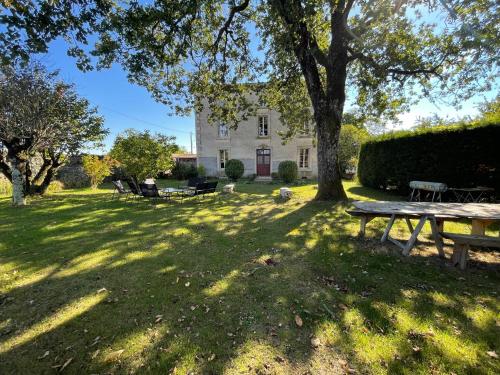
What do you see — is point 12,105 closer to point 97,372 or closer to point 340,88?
point 97,372

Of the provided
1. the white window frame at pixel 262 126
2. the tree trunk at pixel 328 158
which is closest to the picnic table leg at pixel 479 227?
the tree trunk at pixel 328 158

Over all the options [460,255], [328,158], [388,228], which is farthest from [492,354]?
[328,158]

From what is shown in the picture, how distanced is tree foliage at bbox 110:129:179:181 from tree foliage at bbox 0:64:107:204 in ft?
6.80

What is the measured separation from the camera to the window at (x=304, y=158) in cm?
2138

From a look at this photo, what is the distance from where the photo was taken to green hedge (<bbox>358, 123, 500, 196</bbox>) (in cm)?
757

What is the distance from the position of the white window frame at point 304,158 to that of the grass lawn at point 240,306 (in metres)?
16.3

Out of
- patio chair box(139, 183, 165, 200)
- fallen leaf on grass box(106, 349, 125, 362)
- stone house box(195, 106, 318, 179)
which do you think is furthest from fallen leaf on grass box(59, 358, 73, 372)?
stone house box(195, 106, 318, 179)

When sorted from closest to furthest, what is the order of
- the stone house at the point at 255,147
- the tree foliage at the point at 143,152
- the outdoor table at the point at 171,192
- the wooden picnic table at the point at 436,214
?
the wooden picnic table at the point at 436,214 → the outdoor table at the point at 171,192 → the tree foliage at the point at 143,152 → the stone house at the point at 255,147

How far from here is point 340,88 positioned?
8414mm

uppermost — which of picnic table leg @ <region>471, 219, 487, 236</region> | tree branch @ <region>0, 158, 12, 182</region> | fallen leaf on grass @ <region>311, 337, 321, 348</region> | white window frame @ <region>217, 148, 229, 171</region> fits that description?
white window frame @ <region>217, 148, 229, 171</region>

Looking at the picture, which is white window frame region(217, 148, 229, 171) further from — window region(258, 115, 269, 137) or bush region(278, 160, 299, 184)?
bush region(278, 160, 299, 184)

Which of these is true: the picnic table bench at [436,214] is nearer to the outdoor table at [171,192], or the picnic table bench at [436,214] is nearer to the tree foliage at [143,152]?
the outdoor table at [171,192]

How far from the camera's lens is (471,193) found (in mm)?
7797

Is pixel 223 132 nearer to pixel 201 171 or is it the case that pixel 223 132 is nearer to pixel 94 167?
pixel 201 171
